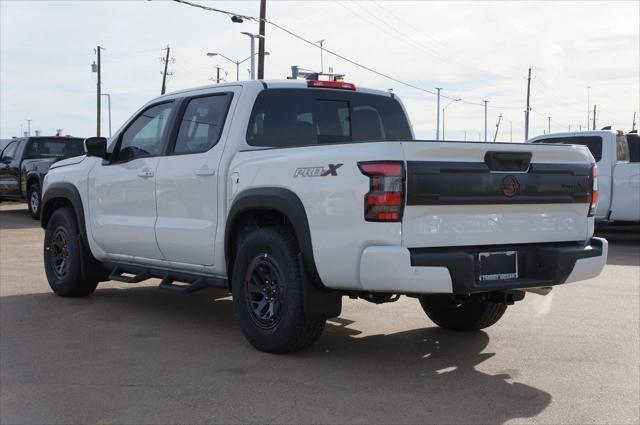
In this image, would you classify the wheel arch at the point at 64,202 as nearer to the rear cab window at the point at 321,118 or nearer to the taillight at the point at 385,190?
the rear cab window at the point at 321,118

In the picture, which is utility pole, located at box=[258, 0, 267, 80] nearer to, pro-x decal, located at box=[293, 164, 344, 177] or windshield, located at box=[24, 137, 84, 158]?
windshield, located at box=[24, 137, 84, 158]

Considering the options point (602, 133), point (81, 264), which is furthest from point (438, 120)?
point (81, 264)

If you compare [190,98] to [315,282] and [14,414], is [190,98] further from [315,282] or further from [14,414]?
[14,414]

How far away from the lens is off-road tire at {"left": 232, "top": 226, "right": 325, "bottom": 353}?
5.04 metres

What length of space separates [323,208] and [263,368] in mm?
1161

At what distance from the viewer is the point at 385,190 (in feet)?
14.6

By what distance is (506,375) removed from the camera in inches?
193

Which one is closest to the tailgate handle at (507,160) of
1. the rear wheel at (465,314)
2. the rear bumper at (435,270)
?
the rear bumper at (435,270)

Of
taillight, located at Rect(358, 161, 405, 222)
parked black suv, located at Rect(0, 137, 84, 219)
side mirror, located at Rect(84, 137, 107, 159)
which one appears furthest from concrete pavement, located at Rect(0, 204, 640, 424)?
parked black suv, located at Rect(0, 137, 84, 219)

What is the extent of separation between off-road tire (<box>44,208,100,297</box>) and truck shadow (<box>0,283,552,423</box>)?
1.58 feet

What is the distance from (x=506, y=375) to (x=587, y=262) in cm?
95

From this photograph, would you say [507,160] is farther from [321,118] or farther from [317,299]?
[321,118]

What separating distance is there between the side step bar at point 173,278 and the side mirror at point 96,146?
1.06 metres

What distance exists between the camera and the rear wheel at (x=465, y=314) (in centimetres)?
600
